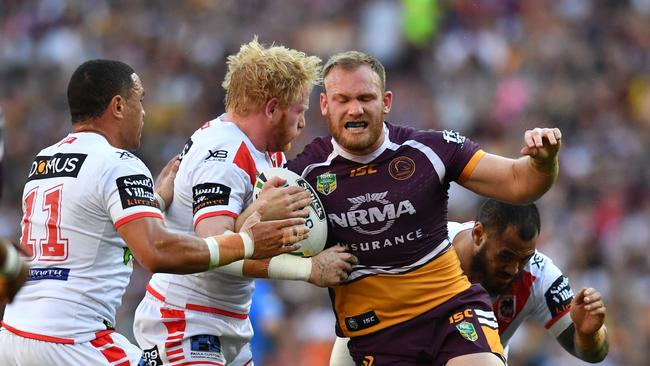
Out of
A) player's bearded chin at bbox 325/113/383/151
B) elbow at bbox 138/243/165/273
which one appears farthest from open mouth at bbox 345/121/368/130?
elbow at bbox 138/243/165/273

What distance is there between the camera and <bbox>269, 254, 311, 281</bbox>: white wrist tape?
24.5 feet

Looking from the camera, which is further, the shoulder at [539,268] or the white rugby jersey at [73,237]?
the shoulder at [539,268]

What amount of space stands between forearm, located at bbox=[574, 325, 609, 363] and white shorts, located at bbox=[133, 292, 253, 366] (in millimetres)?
2308

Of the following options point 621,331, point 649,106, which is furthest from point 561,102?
point 621,331

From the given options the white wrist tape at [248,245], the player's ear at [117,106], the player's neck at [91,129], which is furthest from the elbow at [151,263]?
the player's ear at [117,106]

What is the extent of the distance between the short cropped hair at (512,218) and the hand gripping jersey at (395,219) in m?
0.72

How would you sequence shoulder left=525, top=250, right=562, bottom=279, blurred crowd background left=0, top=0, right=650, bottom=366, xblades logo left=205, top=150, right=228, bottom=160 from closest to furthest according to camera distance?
1. xblades logo left=205, top=150, right=228, bottom=160
2. shoulder left=525, top=250, right=562, bottom=279
3. blurred crowd background left=0, top=0, right=650, bottom=366

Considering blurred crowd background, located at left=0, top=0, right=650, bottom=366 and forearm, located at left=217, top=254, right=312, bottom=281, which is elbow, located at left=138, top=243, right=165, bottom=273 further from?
blurred crowd background, located at left=0, top=0, right=650, bottom=366

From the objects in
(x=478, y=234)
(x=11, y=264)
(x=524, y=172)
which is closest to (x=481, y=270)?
(x=478, y=234)

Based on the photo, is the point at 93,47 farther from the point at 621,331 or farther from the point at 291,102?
the point at 291,102

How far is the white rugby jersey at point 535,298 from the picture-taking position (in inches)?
345

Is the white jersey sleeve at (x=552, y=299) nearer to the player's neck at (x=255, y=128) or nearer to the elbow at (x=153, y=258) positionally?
the player's neck at (x=255, y=128)

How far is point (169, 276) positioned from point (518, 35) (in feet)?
39.0

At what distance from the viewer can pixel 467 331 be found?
7555mm
